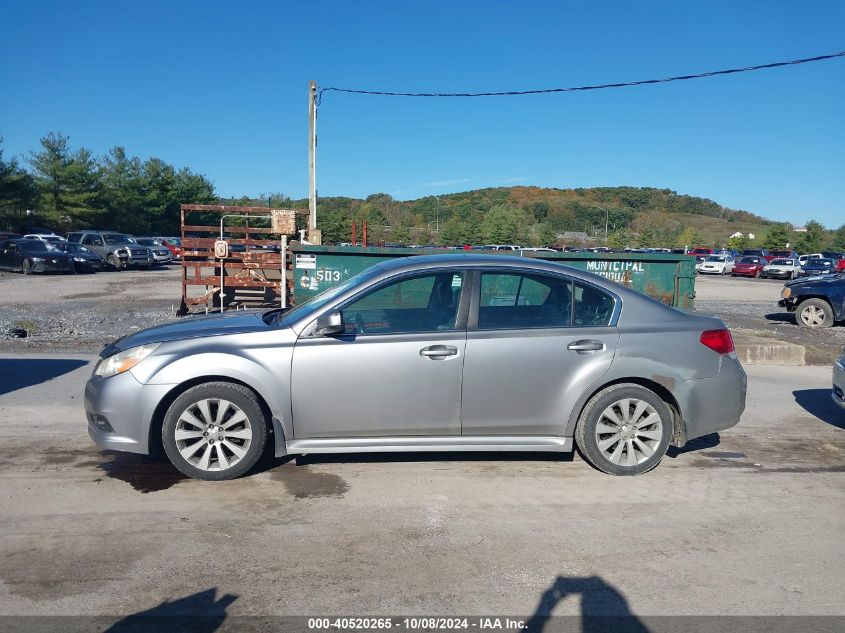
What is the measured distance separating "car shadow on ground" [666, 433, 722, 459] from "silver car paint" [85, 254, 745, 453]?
0.69m

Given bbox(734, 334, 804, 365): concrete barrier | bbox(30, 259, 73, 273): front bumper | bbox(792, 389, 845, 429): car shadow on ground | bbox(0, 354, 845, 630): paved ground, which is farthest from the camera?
bbox(30, 259, 73, 273): front bumper

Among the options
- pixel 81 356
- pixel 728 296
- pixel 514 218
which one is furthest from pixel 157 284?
pixel 514 218

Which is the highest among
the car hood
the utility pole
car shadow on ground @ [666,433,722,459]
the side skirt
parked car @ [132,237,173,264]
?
the utility pole

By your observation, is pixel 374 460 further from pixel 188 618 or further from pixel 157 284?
pixel 157 284

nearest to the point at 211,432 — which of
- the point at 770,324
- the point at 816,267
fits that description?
the point at 770,324

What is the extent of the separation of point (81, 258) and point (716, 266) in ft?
131

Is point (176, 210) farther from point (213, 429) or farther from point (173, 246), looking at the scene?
point (213, 429)

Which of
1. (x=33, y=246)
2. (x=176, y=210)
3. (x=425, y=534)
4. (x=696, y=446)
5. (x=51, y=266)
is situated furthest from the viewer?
(x=176, y=210)

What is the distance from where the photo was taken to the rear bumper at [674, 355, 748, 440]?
5.41 m

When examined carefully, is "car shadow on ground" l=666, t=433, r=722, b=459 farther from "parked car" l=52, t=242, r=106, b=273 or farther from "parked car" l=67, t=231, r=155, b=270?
"parked car" l=67, t=231, r=155, b=270

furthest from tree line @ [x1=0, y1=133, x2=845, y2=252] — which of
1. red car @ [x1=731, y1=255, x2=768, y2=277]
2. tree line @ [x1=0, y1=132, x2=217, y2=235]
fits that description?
red car @ [x1=731, y1=255, x2=768, y2=277]

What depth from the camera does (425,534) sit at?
4332mm

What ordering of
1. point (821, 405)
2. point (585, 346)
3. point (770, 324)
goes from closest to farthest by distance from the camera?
point (585, 346) < point (821, 405) < point (770, 324)

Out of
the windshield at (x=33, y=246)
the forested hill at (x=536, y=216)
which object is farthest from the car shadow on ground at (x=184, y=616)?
the windshield at (x=33, y=246)
